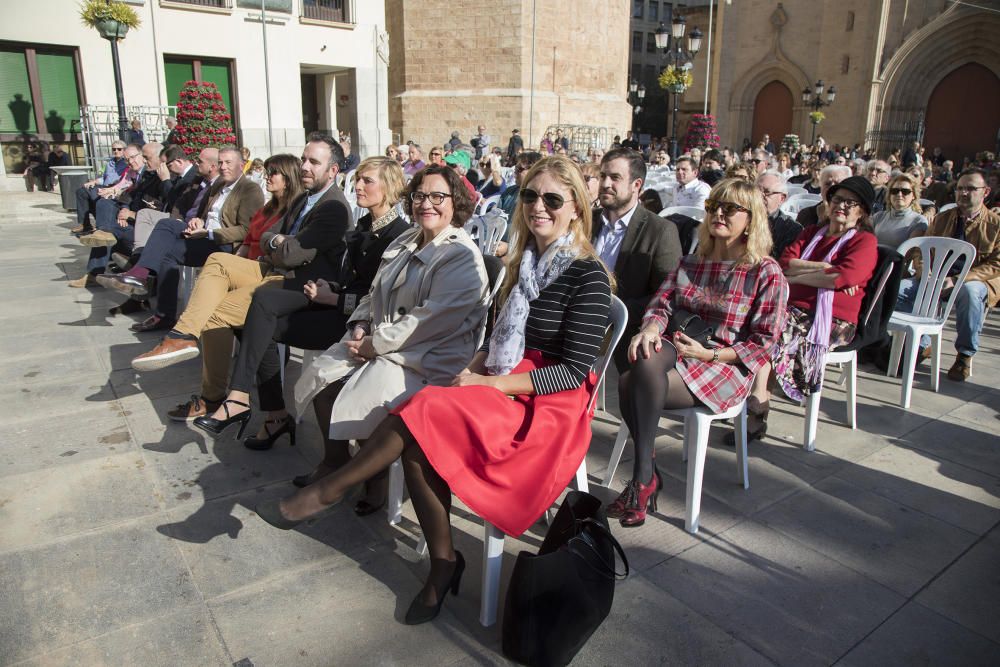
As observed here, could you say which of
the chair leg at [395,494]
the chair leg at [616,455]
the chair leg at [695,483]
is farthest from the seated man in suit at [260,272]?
the chair leg at [695,483]

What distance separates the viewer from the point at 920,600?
230 cm

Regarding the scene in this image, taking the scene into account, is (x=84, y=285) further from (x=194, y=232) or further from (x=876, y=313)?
(x=876, y=313)

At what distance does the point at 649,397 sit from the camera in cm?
266

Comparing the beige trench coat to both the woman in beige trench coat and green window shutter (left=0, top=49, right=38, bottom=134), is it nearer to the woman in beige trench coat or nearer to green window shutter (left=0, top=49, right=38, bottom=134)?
the woman in beige trench coat

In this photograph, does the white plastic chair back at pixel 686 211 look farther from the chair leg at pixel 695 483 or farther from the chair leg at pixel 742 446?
the chair leg at pixel 695 483

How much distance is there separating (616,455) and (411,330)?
3.66 feet

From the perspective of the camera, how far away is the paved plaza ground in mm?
2076

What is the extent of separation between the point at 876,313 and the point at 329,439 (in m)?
2.91

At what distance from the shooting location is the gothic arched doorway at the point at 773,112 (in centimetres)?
3048

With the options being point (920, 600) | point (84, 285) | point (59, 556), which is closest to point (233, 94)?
point (84, 285)

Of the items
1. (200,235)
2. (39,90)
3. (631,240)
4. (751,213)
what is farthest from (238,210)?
(39,90)

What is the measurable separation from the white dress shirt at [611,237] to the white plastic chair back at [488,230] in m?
1.18

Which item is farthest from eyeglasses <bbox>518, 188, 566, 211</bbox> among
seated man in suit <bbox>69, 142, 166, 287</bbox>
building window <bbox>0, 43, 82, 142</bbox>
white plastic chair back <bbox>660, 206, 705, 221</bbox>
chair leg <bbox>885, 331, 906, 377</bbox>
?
building window <bbox>0, 43, 82, 142</bbox>

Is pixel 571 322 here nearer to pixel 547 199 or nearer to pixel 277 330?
pixel 547 199
